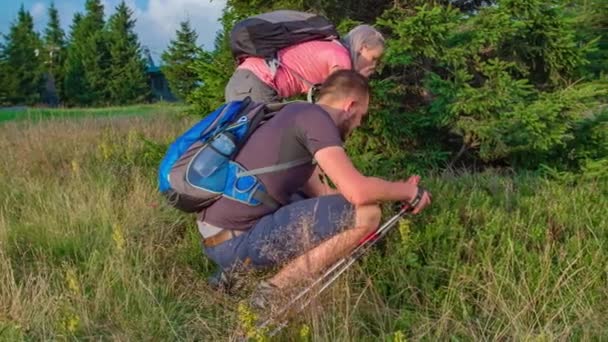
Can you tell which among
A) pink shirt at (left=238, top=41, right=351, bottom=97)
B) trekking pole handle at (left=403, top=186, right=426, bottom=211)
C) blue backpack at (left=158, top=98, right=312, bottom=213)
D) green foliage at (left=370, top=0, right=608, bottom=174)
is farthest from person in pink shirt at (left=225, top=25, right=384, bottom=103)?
green foliage at (left=370, top=0, right=608, bottom=174)

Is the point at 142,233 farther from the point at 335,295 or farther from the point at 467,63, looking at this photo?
the point at 467,63

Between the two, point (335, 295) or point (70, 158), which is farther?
point (70, 158)

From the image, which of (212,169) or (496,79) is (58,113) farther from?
(212,169)

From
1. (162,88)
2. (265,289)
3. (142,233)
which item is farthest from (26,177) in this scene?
(162,88)

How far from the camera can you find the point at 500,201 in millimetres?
4648

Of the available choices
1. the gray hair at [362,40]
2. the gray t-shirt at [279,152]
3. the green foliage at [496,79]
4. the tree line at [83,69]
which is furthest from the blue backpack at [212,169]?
the tree line at [83,69]

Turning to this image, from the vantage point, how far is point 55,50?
5419cm

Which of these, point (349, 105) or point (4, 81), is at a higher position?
point (349, 105)

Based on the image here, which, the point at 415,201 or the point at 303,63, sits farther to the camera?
the point at 303,63

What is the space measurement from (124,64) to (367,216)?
4882cm

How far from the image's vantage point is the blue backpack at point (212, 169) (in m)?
3.31

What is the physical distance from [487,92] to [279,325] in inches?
152

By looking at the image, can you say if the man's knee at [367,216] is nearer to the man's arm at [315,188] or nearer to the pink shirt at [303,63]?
the man's arm at [315,188]

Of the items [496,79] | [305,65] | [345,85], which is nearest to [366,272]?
[345,85]
